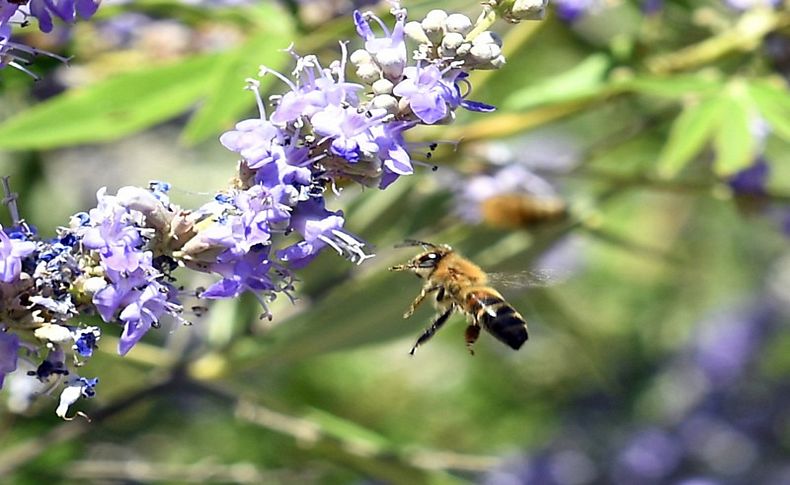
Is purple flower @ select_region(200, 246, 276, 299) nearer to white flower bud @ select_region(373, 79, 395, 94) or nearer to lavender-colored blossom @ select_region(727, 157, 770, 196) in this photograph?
white flower bud @ select_region(373, 79, 395, 94)

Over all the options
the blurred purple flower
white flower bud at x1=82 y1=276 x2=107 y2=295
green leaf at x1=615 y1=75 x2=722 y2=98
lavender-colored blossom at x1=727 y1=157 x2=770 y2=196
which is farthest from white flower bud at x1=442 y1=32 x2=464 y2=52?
the blurred purple flower

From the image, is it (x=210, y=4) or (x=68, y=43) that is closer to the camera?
(x=68, y=43)

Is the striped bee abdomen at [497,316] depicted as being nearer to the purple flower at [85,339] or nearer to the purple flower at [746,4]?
the purple flower at [85,339]

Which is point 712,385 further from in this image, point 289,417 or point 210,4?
point 210,4

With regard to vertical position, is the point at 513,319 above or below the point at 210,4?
below

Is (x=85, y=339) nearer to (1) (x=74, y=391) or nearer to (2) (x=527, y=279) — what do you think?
(1) (x=74, y=391)

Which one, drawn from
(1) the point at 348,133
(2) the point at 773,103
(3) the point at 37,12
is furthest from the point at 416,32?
(2) the point at 773,103

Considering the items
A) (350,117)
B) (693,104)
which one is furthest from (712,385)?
(350,117)
